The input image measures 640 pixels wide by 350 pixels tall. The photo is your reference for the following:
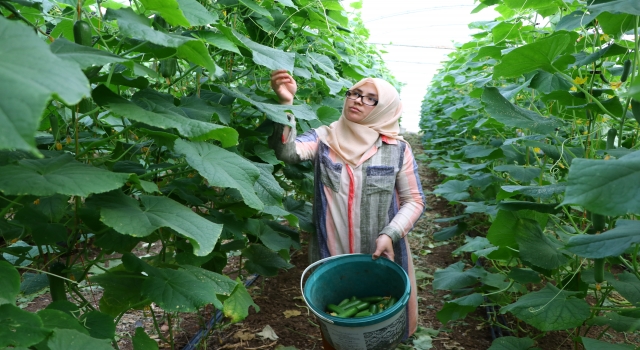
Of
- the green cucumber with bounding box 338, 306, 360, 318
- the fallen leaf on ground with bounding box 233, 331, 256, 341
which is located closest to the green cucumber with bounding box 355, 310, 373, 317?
the green cucumber with bounding box 338, 306, 360, 318

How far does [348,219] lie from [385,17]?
42.7ft

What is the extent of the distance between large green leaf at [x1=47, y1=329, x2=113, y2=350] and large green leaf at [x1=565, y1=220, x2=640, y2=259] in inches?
46.0

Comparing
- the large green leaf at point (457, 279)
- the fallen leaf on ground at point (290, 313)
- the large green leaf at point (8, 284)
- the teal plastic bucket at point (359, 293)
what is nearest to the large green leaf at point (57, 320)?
the large green leaf at point (8, 284)

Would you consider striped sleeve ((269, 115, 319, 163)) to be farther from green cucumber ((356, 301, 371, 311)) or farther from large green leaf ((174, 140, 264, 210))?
large green leaf ((174, 140, 264, 210))

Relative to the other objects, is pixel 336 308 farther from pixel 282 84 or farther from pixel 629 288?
pixel 629 288

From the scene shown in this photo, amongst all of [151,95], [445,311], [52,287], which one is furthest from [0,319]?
[445,311]

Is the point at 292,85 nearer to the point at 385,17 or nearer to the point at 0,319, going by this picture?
the point at 0,319

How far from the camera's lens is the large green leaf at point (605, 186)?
96cm

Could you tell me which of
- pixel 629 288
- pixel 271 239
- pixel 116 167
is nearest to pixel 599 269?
pixel 629 288

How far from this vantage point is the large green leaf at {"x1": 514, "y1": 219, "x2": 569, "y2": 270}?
5.90 ft

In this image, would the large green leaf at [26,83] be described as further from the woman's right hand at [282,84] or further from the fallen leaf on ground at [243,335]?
the fallen leaf on ground at [243,335]

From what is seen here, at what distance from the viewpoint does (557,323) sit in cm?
175

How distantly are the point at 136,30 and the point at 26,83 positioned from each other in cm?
48

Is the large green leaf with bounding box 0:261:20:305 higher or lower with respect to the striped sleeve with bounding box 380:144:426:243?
higher
